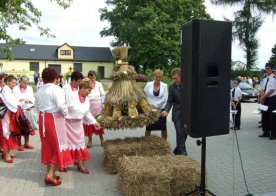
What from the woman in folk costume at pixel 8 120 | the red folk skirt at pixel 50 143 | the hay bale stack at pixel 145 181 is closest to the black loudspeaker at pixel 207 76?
the hay bale stack at pixel 145 181

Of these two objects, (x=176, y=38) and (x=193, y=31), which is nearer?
(x=193, y=31)

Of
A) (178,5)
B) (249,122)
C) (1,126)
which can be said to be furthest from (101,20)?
(1,126)

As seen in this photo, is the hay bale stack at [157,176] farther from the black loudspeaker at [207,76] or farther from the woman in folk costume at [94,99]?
the woman in folk costume at [94,99]

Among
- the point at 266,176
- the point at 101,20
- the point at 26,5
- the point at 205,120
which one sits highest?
the point at 101,20

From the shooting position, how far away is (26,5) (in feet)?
36.8

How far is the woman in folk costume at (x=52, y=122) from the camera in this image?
20.3 feet

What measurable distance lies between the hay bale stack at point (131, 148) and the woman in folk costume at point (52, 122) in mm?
921

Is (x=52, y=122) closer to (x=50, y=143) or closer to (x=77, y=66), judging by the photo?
(x=50, y=143)

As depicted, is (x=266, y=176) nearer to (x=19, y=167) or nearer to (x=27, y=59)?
(x=19, y=167)

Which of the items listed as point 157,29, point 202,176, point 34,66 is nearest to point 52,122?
point 202,176

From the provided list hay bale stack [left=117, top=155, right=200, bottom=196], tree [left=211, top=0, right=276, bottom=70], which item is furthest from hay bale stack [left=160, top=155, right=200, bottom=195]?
tree [left=211, top=0, right=276, bottom=70]

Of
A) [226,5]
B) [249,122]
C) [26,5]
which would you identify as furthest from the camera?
[226,5]

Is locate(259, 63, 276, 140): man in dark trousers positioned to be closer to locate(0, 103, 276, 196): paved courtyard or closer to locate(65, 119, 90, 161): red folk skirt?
locate(0, 103, 276, 196): paved courtyard

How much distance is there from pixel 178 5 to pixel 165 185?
4309 centimetres
